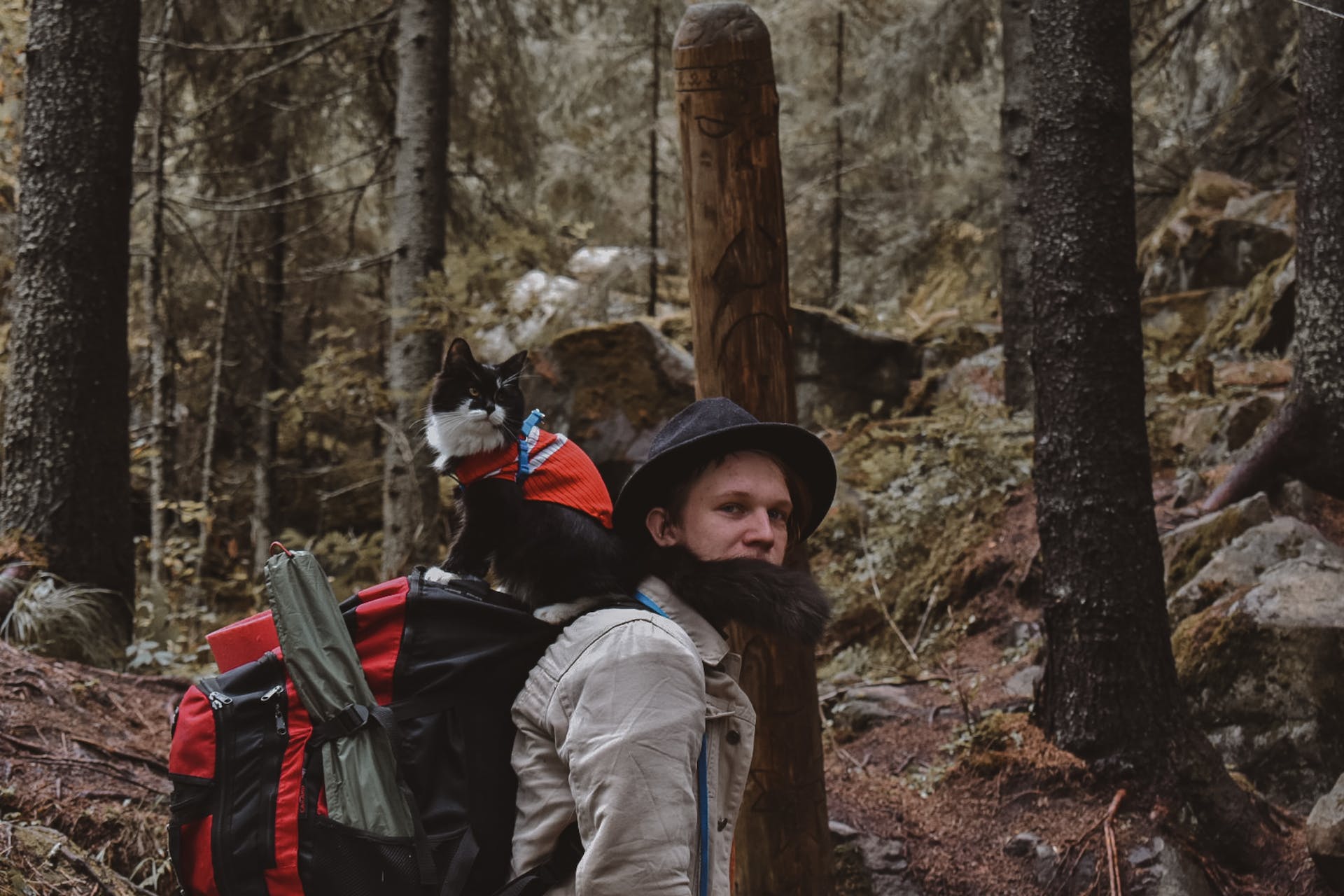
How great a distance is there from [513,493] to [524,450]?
0.49 feet

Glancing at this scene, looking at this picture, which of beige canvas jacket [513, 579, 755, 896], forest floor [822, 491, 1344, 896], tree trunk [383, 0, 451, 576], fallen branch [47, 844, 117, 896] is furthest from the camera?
tree trunk [383, 0, 451, 576]

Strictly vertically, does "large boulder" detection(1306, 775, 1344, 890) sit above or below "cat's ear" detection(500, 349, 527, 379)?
below

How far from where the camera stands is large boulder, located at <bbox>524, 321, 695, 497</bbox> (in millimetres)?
9680

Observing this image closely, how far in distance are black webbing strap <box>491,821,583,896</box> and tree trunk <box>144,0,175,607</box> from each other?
8.51m

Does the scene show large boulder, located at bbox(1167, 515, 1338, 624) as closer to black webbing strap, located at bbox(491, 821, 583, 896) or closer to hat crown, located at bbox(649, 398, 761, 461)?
hat crown, located at bbox(649, 398, 761, 461)

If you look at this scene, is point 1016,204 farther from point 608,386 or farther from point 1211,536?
point 1211,536

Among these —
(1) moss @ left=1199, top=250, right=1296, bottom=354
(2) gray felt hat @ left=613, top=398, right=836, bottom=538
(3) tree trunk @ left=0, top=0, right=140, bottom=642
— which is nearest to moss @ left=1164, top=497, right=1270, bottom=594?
(1) moss @ left=1199, top=250, right=1296, bottom=354

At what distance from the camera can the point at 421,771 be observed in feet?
6.39

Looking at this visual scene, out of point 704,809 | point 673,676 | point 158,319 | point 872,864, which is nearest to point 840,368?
point 158,319

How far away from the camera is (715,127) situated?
11.8 feet

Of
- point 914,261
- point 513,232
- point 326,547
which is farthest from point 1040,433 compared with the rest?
point 914,261

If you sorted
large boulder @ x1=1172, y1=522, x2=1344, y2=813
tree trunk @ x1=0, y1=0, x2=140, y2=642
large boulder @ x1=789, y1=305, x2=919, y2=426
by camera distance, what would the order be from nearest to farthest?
1. large boulder @ x1=1172, y1=522, x2=1344, y2=813
2. tree trunk @ x1=0, y1=0, x2=140, y2=642
3. large boulder @ x1=789, y1=305, x2=919, y2=426

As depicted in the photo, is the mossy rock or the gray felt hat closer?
the gray felt hat

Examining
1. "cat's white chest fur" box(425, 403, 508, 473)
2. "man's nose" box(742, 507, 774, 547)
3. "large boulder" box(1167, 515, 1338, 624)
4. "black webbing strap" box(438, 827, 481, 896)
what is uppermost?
"cat's white chest fur" box(425, 403, 508, 473)
